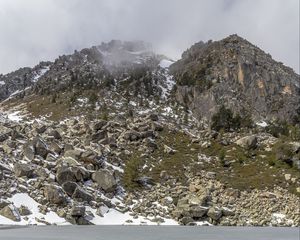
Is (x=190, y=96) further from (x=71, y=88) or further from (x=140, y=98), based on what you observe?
(x=71, y=88)

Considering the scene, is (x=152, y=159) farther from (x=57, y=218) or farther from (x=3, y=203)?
(x=3, y=203)

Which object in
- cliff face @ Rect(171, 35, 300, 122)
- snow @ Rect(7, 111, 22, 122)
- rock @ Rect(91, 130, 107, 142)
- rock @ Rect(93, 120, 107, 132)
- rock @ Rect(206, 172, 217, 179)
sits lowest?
rock @ Rect(206, 172, 217, 179)

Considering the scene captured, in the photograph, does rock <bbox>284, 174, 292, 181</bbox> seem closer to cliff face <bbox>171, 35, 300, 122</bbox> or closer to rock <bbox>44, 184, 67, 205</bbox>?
rock <bbox>44, 184, 67, 205</bbox>

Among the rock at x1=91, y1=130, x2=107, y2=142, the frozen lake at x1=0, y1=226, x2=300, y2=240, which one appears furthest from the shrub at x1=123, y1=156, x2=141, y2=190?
the frozen lake at x1=0, y1=226, x2=300, y2=240

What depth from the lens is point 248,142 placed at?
123 metres

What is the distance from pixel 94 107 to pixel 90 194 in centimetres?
7393

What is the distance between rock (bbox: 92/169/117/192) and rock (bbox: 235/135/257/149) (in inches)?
1696

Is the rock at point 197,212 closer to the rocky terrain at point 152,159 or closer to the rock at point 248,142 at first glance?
the rocky terrain at point 152,159

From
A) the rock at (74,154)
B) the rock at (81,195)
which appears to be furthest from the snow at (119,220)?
the rock at (74,154)

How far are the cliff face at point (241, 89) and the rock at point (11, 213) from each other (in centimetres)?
10336

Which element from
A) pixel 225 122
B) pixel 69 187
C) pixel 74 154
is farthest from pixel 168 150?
pixel 69 187

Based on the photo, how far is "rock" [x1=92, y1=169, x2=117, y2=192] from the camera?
92500mm

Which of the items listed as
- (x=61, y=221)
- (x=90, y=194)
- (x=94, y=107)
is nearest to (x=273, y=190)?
(x=90, y=194)

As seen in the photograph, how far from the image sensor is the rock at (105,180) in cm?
9250
